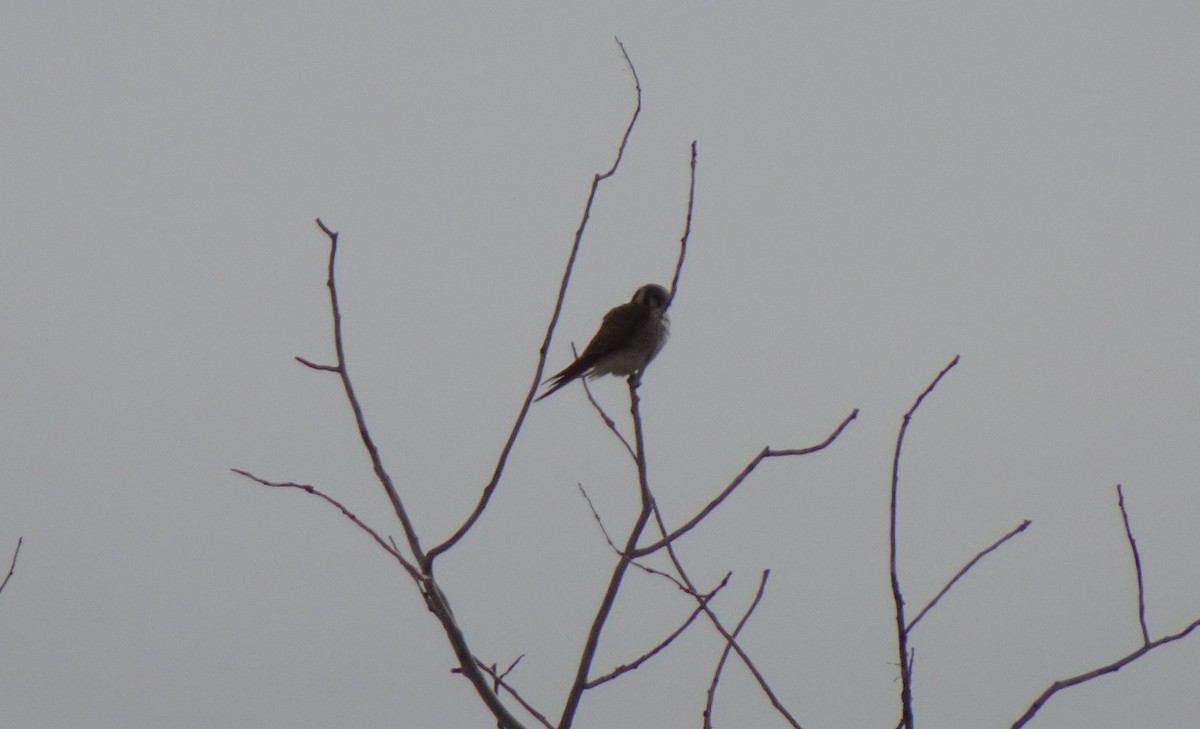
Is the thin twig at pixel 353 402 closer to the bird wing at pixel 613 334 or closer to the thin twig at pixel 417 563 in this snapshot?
the thin twig at pixel 417 563

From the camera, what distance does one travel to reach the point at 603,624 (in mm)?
2256

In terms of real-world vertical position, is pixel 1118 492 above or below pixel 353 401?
below

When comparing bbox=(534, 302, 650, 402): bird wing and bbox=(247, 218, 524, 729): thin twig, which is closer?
bbox=(247, 218, 524, 729): thin twig

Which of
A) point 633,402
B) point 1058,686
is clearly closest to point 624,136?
point 633,402

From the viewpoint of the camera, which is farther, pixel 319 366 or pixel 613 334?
pixel 613 334

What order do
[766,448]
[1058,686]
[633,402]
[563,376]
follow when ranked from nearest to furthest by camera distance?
[1058,686] → [766,448] → [633,402] → [563,376]

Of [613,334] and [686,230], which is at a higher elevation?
[613,334]

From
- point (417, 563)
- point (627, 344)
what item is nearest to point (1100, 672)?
point (417, 563)

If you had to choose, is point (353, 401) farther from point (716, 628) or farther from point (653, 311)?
point (653, 311)

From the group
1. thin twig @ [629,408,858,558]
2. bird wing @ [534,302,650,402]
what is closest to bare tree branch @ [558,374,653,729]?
thin twig @ [629,408,858,558]

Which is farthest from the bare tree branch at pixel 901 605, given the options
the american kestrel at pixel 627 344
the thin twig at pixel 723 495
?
the american kestrel at pixel 627 344

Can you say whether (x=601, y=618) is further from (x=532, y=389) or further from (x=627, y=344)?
(x=627, y=344)

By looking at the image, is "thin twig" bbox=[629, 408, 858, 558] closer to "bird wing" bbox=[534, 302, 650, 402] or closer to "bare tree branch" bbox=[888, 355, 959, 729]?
"bare tree branch" bbox=[888, 355, 959, 729]

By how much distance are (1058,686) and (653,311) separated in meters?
4.97
